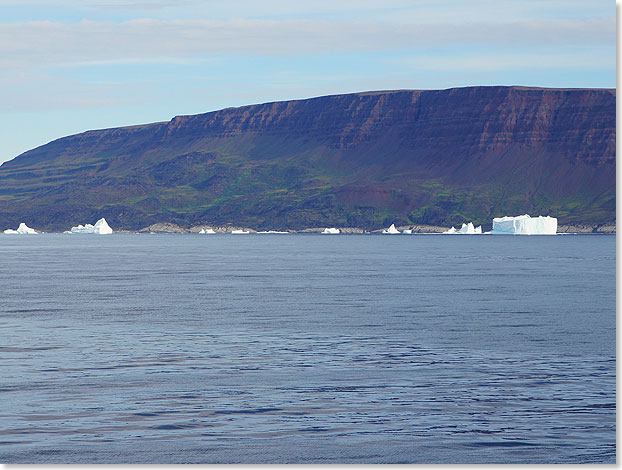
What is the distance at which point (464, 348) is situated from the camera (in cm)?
3434

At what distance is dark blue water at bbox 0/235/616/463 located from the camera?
19734 millimetres

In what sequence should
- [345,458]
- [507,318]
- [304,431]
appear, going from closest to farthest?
[345,458] < [304,431] < [507,318]

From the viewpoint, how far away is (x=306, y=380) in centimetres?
2739

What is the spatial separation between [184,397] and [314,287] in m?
41.5

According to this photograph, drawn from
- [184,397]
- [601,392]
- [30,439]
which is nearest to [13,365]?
[184,397]

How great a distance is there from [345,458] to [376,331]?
2093cm

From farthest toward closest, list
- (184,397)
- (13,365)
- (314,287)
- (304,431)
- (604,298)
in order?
1. (314,287)
2. (604,298)
3. (13,365)
4. (184,397)
5. (304,431)

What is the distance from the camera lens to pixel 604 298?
5653 cm

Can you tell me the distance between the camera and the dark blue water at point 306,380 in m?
19.7

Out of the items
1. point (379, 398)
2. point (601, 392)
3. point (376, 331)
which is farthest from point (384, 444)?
point (376, 331)

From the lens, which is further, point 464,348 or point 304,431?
point 464,348

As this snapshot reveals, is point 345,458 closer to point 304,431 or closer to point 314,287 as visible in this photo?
point 304,431

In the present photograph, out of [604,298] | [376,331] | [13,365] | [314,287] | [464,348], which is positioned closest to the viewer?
[13,365]

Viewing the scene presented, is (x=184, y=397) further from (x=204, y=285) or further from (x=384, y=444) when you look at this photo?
(x=204, y=285)
